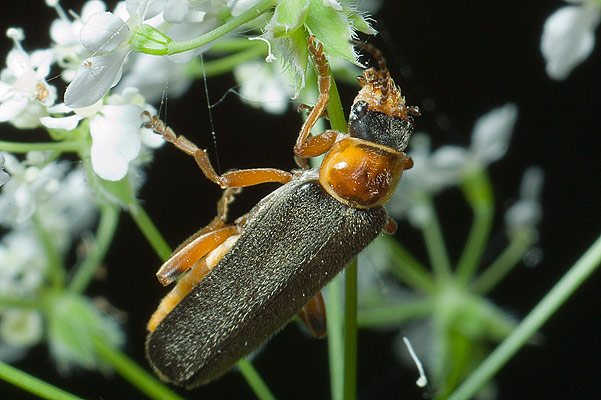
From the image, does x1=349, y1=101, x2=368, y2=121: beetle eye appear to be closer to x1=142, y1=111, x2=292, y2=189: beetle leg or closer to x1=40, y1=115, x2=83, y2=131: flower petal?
x1=142, y1=111, x2=292, y2=189: beetle leg

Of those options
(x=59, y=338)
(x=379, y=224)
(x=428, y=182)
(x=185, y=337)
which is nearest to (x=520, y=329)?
(x=379, y=224)

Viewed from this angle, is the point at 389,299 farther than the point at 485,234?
Yes

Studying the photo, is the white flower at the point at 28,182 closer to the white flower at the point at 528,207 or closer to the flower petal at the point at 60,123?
the flower petal at the point at 60,123

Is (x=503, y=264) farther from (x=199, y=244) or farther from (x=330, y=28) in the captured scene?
(x=330, y=28)

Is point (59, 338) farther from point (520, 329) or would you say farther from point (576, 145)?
point (576, 145)

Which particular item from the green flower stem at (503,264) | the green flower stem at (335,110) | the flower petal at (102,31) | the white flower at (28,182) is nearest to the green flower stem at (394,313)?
the green flower stem at (503,264)

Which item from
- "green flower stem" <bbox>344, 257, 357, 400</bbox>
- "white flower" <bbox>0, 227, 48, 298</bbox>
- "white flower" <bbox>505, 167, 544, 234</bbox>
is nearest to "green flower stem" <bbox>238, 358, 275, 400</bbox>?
"green flower stem" <bbox>344, 257, 357, 400</bbox>
